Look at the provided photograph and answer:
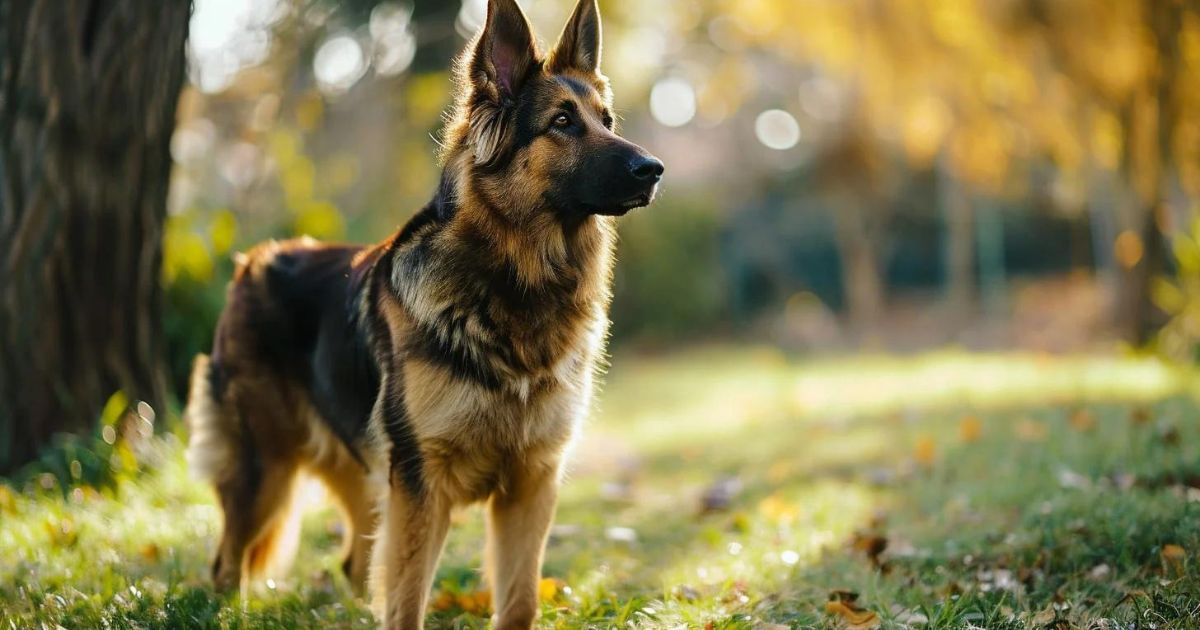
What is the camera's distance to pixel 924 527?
502 cm

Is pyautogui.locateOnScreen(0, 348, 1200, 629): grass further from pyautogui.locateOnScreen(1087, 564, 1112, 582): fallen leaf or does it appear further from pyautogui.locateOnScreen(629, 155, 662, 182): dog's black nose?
pyautogui.locateOnScreen(629, 155, 662, 182): dog's black nose

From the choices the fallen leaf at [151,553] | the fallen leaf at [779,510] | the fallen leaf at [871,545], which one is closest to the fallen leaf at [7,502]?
the fallen leaf at [151,553]

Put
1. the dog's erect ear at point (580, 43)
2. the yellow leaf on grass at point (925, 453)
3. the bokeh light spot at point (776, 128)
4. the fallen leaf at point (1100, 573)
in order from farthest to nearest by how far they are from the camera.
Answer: the bokeh light spot at point (776, 128), the yellow leaf on grass at point (925, 453), the dog's erect ear at point (580, 43), the fallen leaf at point (1100, 573)

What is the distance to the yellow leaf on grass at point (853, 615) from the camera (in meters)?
3.56

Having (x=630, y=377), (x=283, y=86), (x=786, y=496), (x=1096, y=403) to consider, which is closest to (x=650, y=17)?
(x=630, y=377)

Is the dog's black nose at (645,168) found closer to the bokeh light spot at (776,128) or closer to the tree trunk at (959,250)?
the tree trunk at (959,250)

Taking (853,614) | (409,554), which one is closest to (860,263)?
(853,614)

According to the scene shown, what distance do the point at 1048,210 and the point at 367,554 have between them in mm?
20987

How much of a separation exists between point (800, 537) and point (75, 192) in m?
4.39

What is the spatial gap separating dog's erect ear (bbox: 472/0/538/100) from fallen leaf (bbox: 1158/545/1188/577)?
3.07 metres

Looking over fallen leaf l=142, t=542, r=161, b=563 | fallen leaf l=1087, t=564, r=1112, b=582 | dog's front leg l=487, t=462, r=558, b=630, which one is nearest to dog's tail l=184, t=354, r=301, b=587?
fallen leaf l=142, t=542, r=161, b=563

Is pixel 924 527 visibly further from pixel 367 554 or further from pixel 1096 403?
pixel 1096 403

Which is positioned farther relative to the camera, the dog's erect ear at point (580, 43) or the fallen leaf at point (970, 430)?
the fallen leaf at point (970, 430)

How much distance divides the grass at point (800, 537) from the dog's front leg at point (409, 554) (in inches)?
18.6
